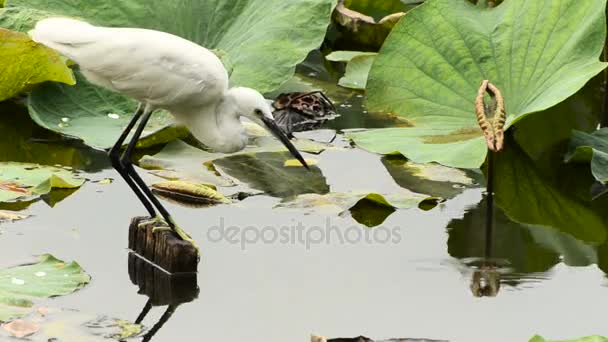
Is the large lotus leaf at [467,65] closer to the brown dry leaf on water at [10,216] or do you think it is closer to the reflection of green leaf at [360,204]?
the reflection of green leaf at [360,204]

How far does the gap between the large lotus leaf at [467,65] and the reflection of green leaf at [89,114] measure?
0.83 m

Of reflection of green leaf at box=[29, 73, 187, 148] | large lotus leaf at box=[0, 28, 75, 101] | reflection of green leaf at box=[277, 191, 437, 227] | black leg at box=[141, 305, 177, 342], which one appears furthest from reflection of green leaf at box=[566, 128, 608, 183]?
large lotus leaf at box=[0, 28, 75, 101]

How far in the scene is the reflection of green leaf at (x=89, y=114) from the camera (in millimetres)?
5316

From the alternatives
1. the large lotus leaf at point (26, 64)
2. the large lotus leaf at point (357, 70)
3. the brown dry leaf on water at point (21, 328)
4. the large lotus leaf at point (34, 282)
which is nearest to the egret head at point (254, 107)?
the large lotus leaf at point (34, 282)

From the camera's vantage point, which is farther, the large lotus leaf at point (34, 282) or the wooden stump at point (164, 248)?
the wooden stump at point (164, 248)

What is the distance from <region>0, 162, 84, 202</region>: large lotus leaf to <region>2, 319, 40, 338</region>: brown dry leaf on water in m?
1.08

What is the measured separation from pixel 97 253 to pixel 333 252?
0.79 metres

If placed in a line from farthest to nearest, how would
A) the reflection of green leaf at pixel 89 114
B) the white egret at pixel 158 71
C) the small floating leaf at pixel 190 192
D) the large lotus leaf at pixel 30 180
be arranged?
1. the reflection of green leaf at pixel 89 114
2. the small floating leaf at pixel 190 192
3. the large lotus leaf at pixel 30 180
4. the white egret at pixel 158 71

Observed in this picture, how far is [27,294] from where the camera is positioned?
152 inches

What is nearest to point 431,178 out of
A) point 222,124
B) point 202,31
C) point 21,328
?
point 222,124

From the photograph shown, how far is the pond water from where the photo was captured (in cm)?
386

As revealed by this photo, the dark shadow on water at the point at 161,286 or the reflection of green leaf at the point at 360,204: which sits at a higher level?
the reflection of green leaf at the point at 360,204

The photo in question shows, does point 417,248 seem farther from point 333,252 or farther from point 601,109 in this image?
point 601,109

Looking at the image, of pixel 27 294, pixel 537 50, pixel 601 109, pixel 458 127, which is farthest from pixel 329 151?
pixel 27 294
